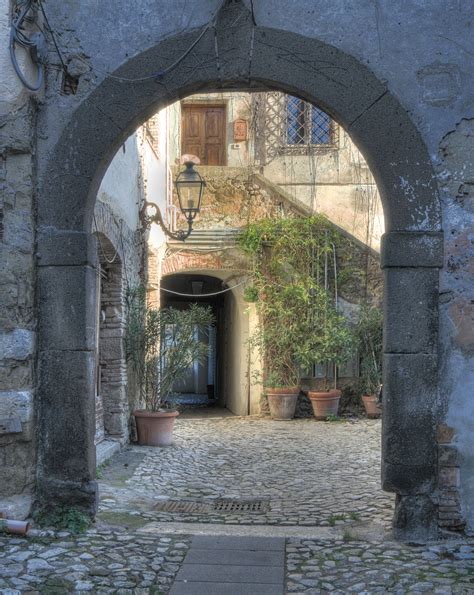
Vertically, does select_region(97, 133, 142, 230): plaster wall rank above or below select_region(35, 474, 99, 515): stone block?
above

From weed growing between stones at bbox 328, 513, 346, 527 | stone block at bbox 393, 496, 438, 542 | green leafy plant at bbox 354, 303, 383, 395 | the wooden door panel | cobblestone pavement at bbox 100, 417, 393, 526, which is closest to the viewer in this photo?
stone block at bbox 393, 496, 438, 542

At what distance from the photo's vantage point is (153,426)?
316 inches

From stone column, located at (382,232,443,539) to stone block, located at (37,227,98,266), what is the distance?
5.65 ft

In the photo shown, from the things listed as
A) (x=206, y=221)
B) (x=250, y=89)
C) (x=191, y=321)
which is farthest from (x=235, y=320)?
(x=250, y=89)

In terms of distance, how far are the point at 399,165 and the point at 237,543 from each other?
2.28 metres

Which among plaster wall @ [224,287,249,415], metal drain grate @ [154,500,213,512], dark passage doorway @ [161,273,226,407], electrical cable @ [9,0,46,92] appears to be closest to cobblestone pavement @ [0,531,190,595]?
metal drain grate @ [154,500,213,512]

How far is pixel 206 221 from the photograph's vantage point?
38.8 feet

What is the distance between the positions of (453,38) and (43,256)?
105 inches

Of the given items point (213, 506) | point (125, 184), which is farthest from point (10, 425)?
point (125, 184)

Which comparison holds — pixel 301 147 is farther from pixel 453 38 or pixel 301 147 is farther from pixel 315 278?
pixel 453 38

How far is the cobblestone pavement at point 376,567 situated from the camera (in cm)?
341

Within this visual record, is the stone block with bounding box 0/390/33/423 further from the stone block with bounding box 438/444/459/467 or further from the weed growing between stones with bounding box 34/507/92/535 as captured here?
the stone block with bounding box 438/444/459/467

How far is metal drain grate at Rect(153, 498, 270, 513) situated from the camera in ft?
16.9

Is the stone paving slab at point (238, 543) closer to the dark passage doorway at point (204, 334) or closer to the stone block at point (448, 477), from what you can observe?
the stone block at point (448, 477)
